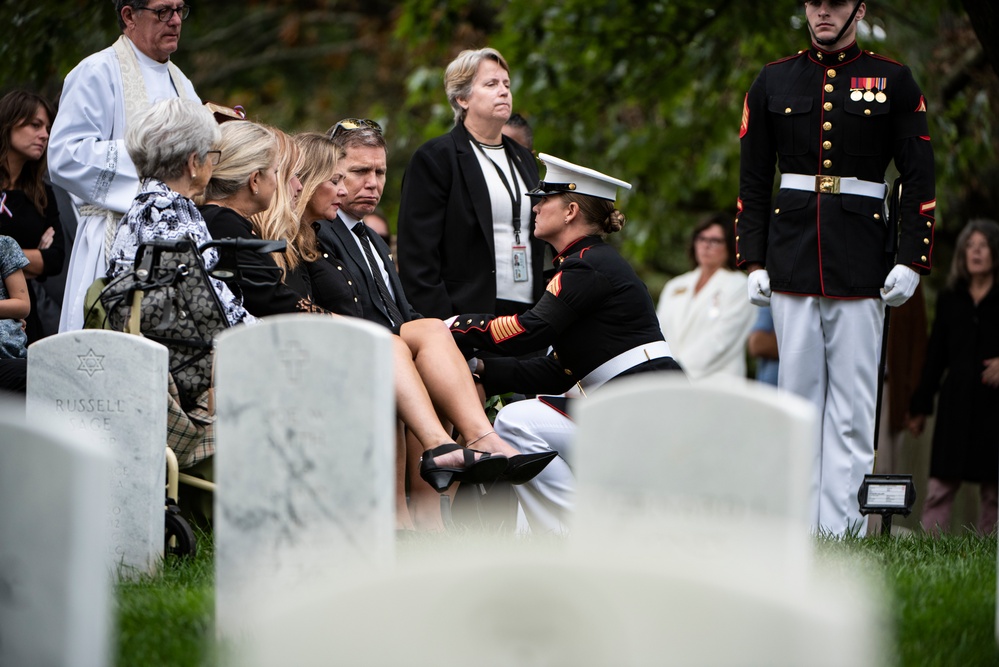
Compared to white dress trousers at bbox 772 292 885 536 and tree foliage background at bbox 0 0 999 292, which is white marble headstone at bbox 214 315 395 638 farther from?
tree foliage background at bbox 0 0 999 292

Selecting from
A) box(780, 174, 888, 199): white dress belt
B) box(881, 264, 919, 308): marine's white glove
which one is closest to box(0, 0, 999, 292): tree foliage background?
box(780, 174, 888, 199): white dress belt

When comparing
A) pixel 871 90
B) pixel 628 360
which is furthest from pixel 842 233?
pixel 628 360

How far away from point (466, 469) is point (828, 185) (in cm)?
222

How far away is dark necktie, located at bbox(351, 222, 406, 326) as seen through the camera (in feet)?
21.6

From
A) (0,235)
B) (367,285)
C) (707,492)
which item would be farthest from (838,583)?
(0,235)

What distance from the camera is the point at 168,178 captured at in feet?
18.4

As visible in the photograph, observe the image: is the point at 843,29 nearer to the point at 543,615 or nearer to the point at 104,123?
the point at 104,123

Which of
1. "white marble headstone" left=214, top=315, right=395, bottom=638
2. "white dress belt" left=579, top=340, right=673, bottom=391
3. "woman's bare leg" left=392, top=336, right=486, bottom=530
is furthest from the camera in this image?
"white dress belt" left=579, top=340, right=673, bottom=391

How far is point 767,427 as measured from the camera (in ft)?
9.68

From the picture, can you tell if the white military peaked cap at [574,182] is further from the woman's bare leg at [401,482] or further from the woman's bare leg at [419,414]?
the woman's bare leg at [401,482]

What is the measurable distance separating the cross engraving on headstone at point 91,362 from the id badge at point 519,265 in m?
2.69

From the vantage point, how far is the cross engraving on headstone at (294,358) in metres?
3.68

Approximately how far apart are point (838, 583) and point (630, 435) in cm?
151

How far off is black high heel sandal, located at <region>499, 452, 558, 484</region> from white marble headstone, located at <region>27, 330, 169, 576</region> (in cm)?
141
